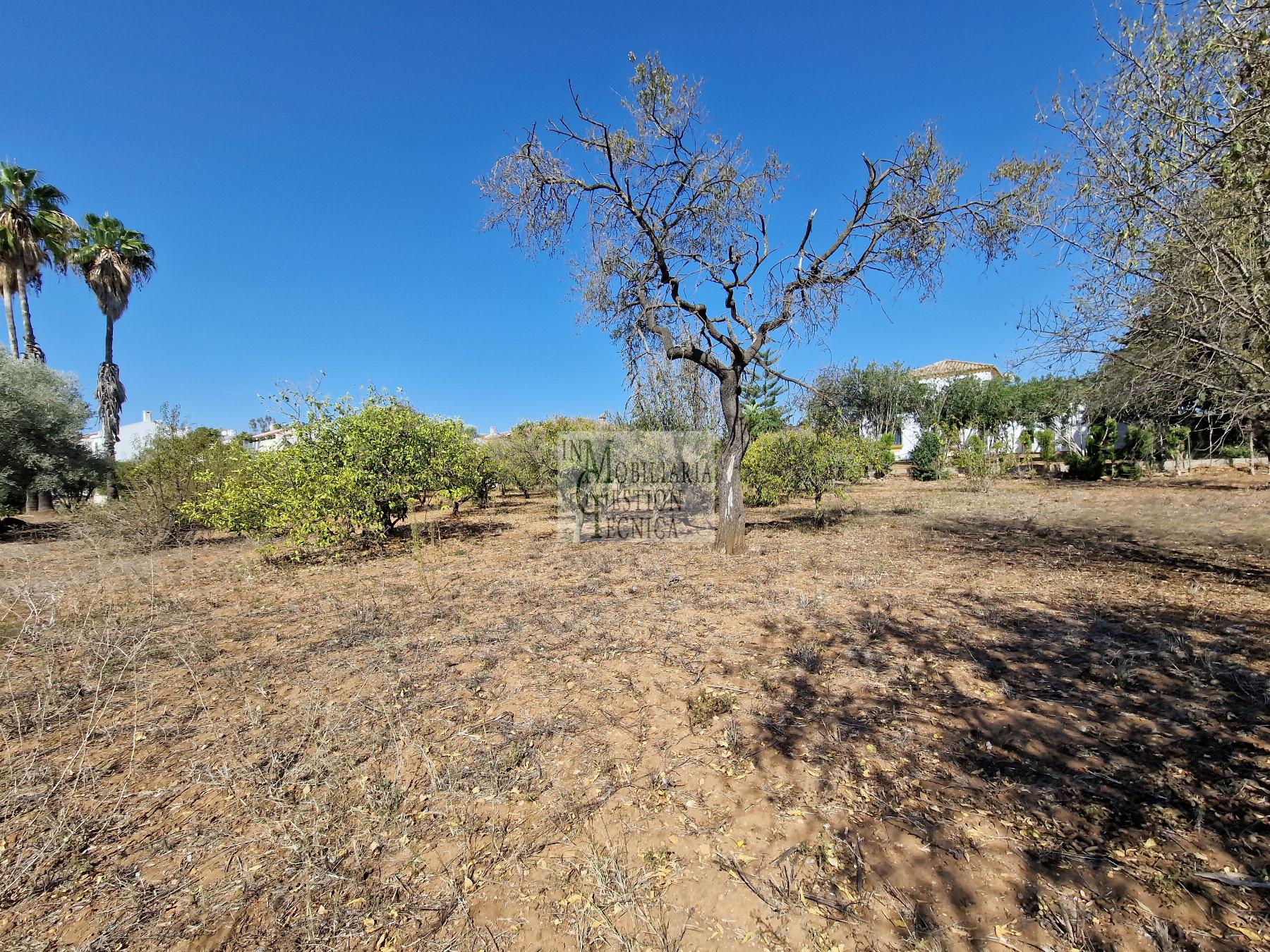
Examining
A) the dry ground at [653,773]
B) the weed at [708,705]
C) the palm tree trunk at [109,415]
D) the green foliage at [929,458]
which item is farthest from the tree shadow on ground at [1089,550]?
the palm tree trunk at [109,415]

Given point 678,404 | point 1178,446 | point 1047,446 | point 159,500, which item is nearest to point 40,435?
point 159,500

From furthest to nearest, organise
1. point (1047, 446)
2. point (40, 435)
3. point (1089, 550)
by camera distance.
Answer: point (1047, 446)
point (40, 435)
point (1089, 550)

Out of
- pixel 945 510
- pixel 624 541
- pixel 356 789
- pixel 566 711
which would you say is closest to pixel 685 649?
pixel 566 711

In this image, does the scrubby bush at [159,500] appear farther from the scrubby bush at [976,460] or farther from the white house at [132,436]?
the scrubby bush at [976,460]

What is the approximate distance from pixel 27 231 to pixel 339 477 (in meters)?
21.6

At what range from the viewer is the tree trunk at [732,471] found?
8406mm

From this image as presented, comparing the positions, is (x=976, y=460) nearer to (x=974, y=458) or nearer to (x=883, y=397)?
(x=974, y=458)

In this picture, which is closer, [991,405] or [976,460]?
[976,460]

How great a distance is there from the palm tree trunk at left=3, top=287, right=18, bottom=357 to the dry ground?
22.0 metres

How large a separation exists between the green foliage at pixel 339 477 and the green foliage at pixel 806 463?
6.80 meters

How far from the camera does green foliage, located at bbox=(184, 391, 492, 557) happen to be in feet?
27.7

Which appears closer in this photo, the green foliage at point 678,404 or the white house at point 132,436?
the green foliage at point 678,404

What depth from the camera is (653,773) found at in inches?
109

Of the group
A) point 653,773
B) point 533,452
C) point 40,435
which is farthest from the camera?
point 533,452
